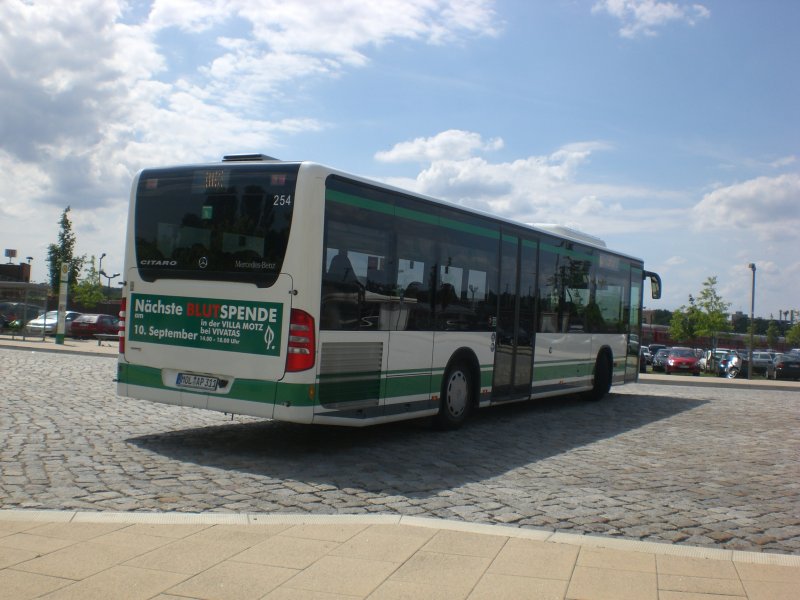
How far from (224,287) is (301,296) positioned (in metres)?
1.04

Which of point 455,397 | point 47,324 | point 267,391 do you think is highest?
point 267,391

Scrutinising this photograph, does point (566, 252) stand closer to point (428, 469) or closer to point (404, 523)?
point (428, 469)

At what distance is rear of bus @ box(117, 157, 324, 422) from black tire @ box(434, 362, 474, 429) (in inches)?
121

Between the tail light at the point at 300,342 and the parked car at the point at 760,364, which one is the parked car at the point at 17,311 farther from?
the parked car at the point at 760,364

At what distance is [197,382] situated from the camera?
9.41 metres

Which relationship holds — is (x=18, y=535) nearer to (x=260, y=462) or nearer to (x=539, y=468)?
(x=260, y=462)

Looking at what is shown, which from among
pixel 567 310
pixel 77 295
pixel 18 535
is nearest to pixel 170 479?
pixel 18 535

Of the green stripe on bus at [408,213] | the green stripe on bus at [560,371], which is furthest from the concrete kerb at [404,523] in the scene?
the green stripe on bus at [560,371]

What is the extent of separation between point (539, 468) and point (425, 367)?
7.47 feet

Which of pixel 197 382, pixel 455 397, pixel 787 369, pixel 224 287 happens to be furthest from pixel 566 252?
pixel 787 369

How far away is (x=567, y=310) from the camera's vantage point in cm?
1533

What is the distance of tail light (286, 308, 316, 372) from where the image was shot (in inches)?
344

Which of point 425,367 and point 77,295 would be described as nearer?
point 425,367

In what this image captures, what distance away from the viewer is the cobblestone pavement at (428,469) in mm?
6832
